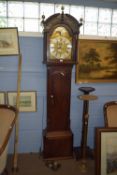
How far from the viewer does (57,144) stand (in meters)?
2.59

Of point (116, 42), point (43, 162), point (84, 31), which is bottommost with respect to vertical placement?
point (43, 162)

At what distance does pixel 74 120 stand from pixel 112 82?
0.69 metres

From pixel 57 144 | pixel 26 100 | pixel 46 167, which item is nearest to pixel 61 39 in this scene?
pixel 26 100

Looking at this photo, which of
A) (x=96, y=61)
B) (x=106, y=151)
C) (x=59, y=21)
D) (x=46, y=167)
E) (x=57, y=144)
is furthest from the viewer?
(x=96, y=61)

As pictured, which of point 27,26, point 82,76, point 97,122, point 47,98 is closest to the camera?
point 47,98

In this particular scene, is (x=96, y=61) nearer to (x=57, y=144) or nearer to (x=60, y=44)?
(x=60, y=44)

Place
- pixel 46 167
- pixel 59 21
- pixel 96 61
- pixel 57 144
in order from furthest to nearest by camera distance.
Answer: pixel 96 61, pixel 57 144, pixel 46 167, pixel 59 21

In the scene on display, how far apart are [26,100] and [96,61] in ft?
3.21

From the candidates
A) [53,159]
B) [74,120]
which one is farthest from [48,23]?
[53,159]

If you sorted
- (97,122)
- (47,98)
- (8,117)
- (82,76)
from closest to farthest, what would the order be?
1. (8,117)
2. (47,98)
3. (82,76)
4. (97,122)

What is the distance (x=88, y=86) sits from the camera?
2754 mm

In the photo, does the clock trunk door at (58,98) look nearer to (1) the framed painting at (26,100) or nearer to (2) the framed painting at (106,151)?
(1) the framed painting at (26,100)

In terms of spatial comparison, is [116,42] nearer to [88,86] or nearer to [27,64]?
[88,86]

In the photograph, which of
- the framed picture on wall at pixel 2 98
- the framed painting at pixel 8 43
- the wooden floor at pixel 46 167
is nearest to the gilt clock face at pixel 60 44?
the framed painting at pixel 8 43
